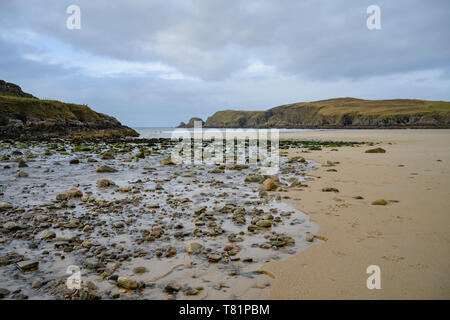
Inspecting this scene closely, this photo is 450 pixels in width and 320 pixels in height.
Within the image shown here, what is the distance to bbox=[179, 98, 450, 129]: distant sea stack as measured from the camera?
326 ft

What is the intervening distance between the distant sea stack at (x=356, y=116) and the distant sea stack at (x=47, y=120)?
9106 cm

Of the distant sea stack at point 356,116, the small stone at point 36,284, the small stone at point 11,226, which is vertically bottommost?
the small stone at point 36,284

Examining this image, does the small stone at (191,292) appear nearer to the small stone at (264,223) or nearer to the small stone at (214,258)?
the small stone at (214,258)

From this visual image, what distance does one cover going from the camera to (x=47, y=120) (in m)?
44.0

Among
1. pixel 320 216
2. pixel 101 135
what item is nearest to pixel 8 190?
pixel 320 216

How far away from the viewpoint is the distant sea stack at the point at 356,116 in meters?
99.3

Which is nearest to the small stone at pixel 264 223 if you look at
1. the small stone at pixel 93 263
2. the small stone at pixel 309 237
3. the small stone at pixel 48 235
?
the small stone at pixel 309 237

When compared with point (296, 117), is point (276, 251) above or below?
below

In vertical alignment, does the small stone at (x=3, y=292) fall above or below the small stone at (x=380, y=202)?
below

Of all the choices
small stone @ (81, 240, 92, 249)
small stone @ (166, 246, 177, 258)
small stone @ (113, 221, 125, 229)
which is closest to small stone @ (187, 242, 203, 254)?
small stone @ (166, 246, 177, 258)

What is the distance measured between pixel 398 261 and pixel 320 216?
219cm

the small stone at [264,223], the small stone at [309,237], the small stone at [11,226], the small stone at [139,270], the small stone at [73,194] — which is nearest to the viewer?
the small stone at [139,270]
